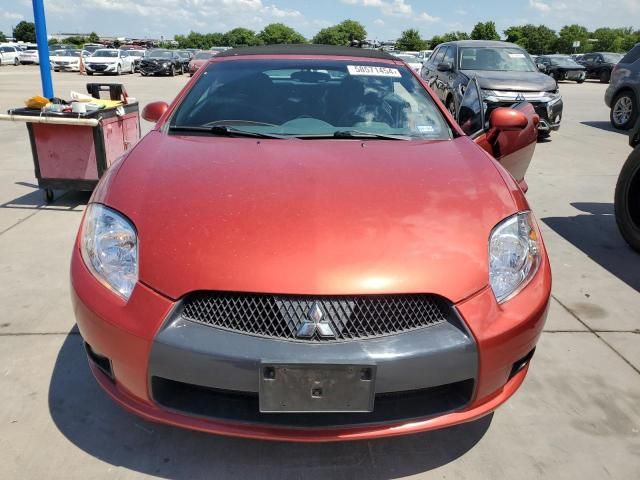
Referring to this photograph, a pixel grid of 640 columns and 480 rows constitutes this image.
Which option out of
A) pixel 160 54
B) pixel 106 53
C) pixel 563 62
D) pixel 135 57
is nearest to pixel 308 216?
pixel 563 62

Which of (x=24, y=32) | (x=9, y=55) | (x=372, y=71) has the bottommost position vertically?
(x=9, y=55)

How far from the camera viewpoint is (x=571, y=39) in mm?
54500

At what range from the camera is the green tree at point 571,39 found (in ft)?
174

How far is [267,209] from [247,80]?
138cm

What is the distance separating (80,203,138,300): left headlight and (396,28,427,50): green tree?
6791 centimetres

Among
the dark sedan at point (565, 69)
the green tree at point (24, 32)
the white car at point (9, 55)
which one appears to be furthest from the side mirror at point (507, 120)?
the green tree at point (24, 32)

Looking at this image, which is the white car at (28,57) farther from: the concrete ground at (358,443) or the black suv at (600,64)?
the concrete ground at (358,443)

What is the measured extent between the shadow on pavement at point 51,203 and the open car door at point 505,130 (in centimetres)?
353

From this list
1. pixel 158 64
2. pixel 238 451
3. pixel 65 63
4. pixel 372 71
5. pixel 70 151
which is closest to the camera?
pixel 238 451

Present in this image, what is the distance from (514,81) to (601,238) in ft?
15.7

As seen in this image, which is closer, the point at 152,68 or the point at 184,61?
the point at 152,68

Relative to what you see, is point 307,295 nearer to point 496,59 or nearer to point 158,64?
point 496,59

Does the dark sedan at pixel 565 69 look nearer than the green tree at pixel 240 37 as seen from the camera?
Yes

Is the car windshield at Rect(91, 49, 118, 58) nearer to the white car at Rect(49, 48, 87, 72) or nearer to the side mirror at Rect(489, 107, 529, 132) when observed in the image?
the white car at Rect(49, 48, 87, 72)
